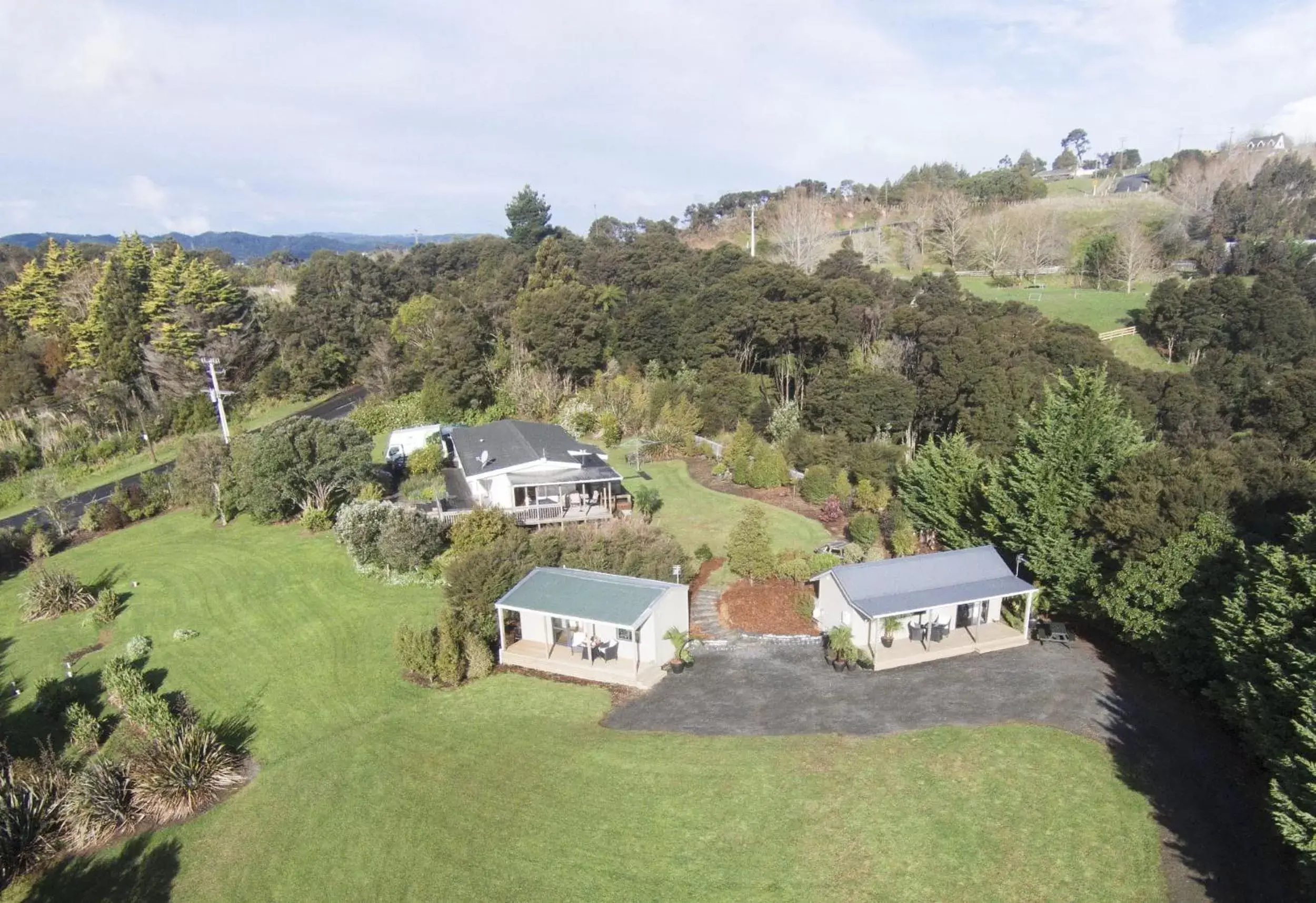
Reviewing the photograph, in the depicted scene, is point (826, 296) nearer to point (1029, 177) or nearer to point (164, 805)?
point (164, 805)

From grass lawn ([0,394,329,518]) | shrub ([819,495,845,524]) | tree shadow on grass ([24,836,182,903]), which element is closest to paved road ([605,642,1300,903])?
tree shadow on grass ([24,836,182,903])

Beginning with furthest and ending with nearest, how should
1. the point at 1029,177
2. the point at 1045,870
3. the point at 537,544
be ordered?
the point at 1029,177 → the point at 537,544 → the point at 1045,870

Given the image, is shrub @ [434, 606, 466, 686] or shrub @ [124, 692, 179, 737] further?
shrub @ [434, 606, 466, 686]

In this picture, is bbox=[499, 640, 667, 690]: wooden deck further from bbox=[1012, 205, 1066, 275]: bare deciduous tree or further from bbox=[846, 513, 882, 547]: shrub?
bbox=[1012, 205, 1066, 275]: bare deciduous tree

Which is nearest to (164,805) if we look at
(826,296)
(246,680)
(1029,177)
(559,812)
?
(246,680)

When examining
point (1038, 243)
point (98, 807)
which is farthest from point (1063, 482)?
point (1038, 243)

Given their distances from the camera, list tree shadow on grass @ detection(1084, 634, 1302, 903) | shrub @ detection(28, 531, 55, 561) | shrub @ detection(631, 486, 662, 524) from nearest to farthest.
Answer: tree shadow on grass @ detection(1084, 634, 1302, 903) → shrub @ detection(28, 531, 55, 561) → shrub @ detection(631, 486, 662, 524)

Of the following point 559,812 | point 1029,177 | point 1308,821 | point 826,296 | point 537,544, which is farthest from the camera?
point 1029,177
